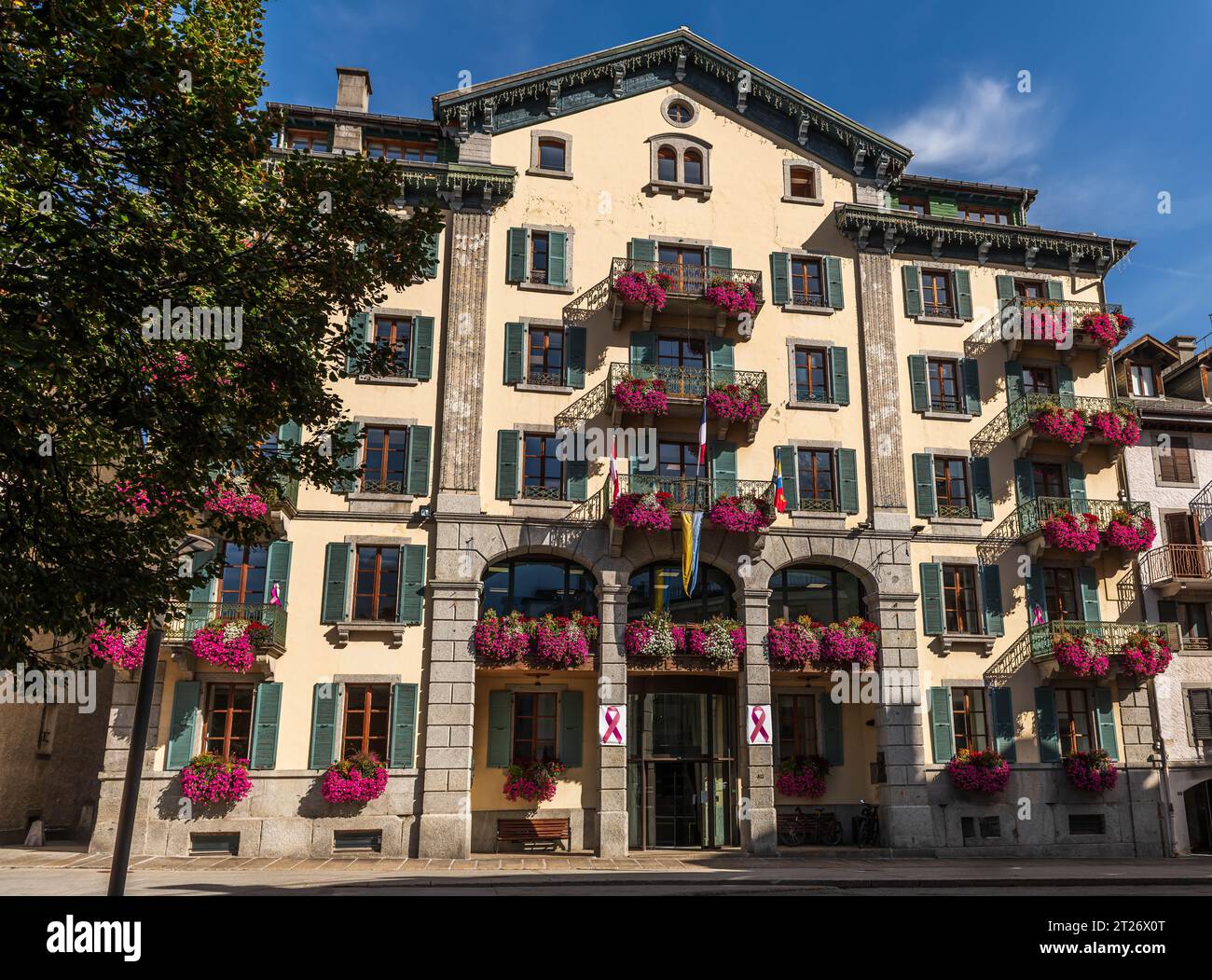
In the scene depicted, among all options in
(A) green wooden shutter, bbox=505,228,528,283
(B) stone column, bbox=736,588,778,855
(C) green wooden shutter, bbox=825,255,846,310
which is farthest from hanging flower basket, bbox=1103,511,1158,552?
(A) green wooden shutter, bbox=505,228,528,283

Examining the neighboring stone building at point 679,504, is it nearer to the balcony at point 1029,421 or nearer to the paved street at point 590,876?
the balcony at point 1029,421

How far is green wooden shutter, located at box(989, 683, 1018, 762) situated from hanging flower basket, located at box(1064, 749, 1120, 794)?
5.00ft

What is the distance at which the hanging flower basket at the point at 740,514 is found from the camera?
26625mm

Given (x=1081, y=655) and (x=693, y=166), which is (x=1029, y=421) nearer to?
(x=1081, y=655)

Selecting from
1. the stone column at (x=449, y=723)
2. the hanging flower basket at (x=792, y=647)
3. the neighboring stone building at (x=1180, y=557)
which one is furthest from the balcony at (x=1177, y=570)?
the stone column at (x=449, y=723)

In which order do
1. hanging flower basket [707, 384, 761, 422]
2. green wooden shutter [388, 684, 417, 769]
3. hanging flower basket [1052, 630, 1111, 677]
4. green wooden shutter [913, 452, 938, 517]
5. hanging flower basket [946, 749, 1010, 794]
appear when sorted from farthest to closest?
green wooden shutter [913, 452, 938, 517] < hanging flower basket [707, 384, 761, 422] < hanging flower basket [1052, 630, 1111, 677] < hanging flower basket [946, 749, 1010, 794] < green wooden shutter [388, 684, 417, 769]

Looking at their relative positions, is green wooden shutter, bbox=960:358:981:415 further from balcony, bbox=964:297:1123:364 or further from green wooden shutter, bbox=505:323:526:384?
green wooden shutter, bbox=505:323:526:384

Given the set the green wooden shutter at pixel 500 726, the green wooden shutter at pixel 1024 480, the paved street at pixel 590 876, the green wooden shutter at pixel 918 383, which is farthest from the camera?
the green wooden shutter at pixel 918 383

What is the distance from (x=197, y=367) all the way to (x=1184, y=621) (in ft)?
97.8

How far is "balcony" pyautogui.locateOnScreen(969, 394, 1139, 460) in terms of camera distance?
29688 millimetres

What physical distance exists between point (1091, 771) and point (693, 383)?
15854 millimetres

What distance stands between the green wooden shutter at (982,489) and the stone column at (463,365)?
15.2 meters

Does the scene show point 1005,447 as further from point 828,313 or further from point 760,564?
point 760,564

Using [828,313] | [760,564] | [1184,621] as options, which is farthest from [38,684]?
[1184,621]
